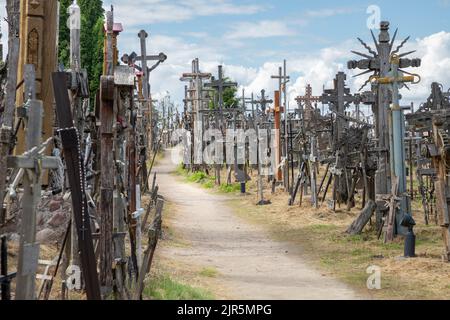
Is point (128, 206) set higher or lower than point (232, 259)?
higher

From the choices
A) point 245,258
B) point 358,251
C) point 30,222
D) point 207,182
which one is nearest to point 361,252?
point 358,251

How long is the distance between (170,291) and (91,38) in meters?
25.6

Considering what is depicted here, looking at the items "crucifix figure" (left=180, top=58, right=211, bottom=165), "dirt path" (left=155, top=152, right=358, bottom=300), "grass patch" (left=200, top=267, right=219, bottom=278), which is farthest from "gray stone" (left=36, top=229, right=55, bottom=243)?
"crucifix figure" (left=180, top=58, right=211, bottom=165)

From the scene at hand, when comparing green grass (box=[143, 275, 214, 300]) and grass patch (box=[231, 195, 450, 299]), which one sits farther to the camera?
grass patch (box=[231, 195, 450, 299])

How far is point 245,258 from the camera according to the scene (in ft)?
42.5

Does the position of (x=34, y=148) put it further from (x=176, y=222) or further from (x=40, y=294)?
(x=176, y=222)

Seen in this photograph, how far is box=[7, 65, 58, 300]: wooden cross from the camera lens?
5410 mm

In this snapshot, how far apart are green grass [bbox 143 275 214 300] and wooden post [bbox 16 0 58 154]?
Result: 2310mm

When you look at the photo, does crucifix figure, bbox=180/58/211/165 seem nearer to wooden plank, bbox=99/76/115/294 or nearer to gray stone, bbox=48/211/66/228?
gray stone, bbox=48/211/66/228

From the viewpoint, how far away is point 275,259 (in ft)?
42.0

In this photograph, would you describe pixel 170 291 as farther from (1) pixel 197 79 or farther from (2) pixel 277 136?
(1) pixel 197 79

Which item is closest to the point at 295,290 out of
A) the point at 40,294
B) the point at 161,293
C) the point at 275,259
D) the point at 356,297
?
the point at 356,297

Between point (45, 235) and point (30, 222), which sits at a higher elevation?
point (30, 222)

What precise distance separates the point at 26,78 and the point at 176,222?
11.1 meters
